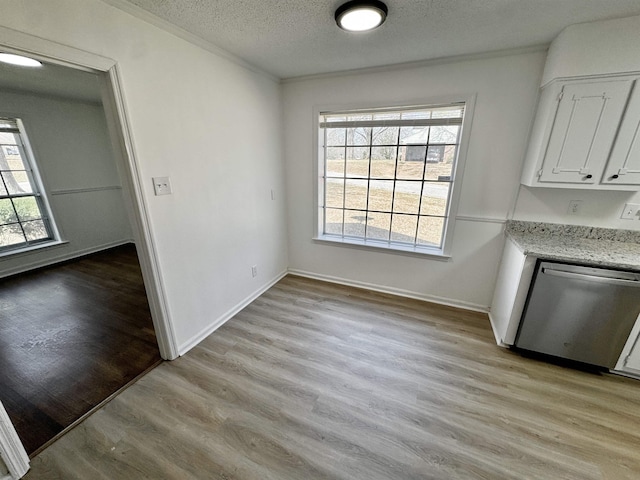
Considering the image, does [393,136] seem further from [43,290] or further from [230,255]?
[43,290]

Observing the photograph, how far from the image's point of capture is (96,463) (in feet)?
4.40

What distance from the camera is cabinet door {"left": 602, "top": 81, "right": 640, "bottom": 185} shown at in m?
1.66

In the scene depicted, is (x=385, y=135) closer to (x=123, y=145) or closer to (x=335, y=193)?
(x=335, y=193)

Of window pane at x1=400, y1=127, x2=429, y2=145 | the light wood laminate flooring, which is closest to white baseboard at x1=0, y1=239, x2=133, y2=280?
the light wood laminate flooring

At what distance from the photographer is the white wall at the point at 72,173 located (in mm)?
3561

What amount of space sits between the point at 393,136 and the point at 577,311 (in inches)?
82.9

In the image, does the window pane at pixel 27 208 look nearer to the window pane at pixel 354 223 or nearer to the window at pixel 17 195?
the window at pixel 17 195

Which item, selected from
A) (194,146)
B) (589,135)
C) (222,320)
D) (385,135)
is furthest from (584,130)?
(222,320)

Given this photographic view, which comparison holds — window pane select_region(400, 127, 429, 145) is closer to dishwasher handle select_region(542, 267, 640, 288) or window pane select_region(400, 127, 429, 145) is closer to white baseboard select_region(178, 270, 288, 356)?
dishwasher handle select_region(542, 267, 640, 288)

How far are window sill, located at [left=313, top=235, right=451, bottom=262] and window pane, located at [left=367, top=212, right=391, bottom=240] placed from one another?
7 centimetres

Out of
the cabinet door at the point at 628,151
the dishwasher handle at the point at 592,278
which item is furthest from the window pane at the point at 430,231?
the cabinet door at the point at 628,151

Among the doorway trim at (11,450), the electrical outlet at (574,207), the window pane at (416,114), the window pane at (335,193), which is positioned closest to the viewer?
the doorway trim at (11,450)

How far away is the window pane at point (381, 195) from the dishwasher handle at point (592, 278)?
1494mm

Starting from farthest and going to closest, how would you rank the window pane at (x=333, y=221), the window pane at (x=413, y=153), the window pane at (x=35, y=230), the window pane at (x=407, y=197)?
the window pane at (x=35, y=230) < the window pane at (x=333, y=221) < the window pane at (x=407, y=197) < the window pane at (x=413, y=153)
